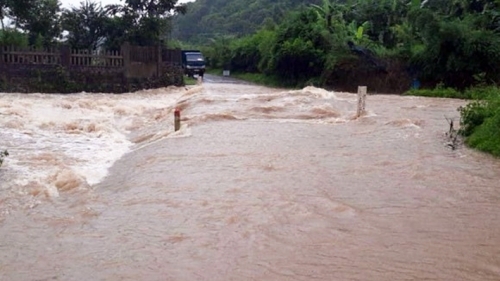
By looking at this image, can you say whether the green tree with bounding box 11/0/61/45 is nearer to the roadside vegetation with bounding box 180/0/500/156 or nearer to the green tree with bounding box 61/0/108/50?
the green tree with bounding box 61/0/108/50

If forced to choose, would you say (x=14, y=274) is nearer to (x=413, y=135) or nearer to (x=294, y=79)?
(x=413, y=135)

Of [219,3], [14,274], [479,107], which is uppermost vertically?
[219,3]

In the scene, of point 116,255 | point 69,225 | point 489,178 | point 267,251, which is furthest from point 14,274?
point 489,178

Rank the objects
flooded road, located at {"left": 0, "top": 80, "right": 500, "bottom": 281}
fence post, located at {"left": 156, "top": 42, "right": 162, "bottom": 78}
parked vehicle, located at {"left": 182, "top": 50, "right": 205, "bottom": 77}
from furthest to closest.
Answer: parked vehicle, located at {"left": 182, "top": 50, "right": 205, "bottom": 77} < fence post, located at {"left": 156, "top": 42, "right": 162, "bottom": 78} < flooded road, located at {"left": 0, "top": 80, "right": 500, "bottom": 281}

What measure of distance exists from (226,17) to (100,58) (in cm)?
4452

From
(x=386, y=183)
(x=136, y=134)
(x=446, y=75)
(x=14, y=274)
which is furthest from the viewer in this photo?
(x=446, y=75)

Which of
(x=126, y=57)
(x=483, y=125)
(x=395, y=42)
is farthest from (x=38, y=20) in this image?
(x=483, y=125)

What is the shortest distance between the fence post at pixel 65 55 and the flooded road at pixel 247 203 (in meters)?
8.06

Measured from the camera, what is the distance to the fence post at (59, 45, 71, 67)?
22062 millimetres

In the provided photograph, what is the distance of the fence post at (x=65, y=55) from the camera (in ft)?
72.4

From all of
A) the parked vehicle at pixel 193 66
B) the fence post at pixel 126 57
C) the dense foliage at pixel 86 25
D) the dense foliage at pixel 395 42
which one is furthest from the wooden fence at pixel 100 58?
the parked vehicle at pixel 193 66

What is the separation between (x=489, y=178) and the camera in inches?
356

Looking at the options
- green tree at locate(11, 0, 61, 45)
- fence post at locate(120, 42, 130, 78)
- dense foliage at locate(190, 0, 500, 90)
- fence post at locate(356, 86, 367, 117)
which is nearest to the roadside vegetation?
dense foliage at locate(190, 0, 500, 90)

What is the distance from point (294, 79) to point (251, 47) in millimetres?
11157
